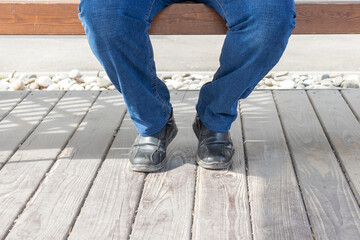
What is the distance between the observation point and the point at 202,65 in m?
3.59

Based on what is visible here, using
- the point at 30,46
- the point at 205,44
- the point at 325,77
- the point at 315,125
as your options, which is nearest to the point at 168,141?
the point at 315,125

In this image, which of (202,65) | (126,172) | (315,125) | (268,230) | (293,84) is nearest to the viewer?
(268,230)

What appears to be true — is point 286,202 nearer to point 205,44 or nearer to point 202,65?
point 202,65

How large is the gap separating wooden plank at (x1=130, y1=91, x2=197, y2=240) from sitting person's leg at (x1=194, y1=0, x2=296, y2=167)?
141 mm

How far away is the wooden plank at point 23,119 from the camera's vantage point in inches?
85.2

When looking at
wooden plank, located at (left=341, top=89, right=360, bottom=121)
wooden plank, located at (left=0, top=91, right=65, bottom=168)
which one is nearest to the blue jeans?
wooden plank, located at (left=0, top=91, right=65, bottom=168)

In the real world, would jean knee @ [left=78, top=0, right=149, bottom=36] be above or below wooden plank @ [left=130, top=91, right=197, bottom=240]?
above

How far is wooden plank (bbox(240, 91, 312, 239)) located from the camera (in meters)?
1.58

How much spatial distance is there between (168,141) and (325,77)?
1709mm

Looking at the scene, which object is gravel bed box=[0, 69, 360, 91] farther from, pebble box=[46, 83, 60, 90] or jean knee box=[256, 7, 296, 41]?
jean knee box=[256, 7, 296, 41]

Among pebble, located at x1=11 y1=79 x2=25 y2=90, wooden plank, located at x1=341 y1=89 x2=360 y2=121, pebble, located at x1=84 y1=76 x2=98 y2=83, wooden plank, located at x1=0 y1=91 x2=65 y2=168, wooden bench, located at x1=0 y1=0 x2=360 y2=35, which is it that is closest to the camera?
wooden bench, located at x1=0 y1=0 x2=360 y2=35

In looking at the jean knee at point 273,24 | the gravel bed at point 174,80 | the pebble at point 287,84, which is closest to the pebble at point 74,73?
the gravel bed at point 174,80

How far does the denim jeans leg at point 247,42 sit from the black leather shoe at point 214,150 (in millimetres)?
137

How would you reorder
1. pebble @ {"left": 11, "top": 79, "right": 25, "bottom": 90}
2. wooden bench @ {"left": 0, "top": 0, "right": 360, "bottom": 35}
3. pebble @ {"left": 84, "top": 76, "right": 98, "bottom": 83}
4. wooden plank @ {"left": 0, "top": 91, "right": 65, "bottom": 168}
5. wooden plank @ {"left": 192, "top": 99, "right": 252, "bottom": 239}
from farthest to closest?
1. pebble @ {"left": 84, "top": 76, "right": 98, "bottom": 83}
2. pebble @ {"left": 11, "top": 79, "right": 25, "bottom": 90}
3. wooden plank @ {"left": 0, "top": 91, "right": 65, "bottom": 168}
4. wooden bench @ {"left": 0, "top": 0, "right": 360, "bottom": 35}
5. wooden plank @ {"left": 192, "top": 99, "right": 252, "bottom": 239}
